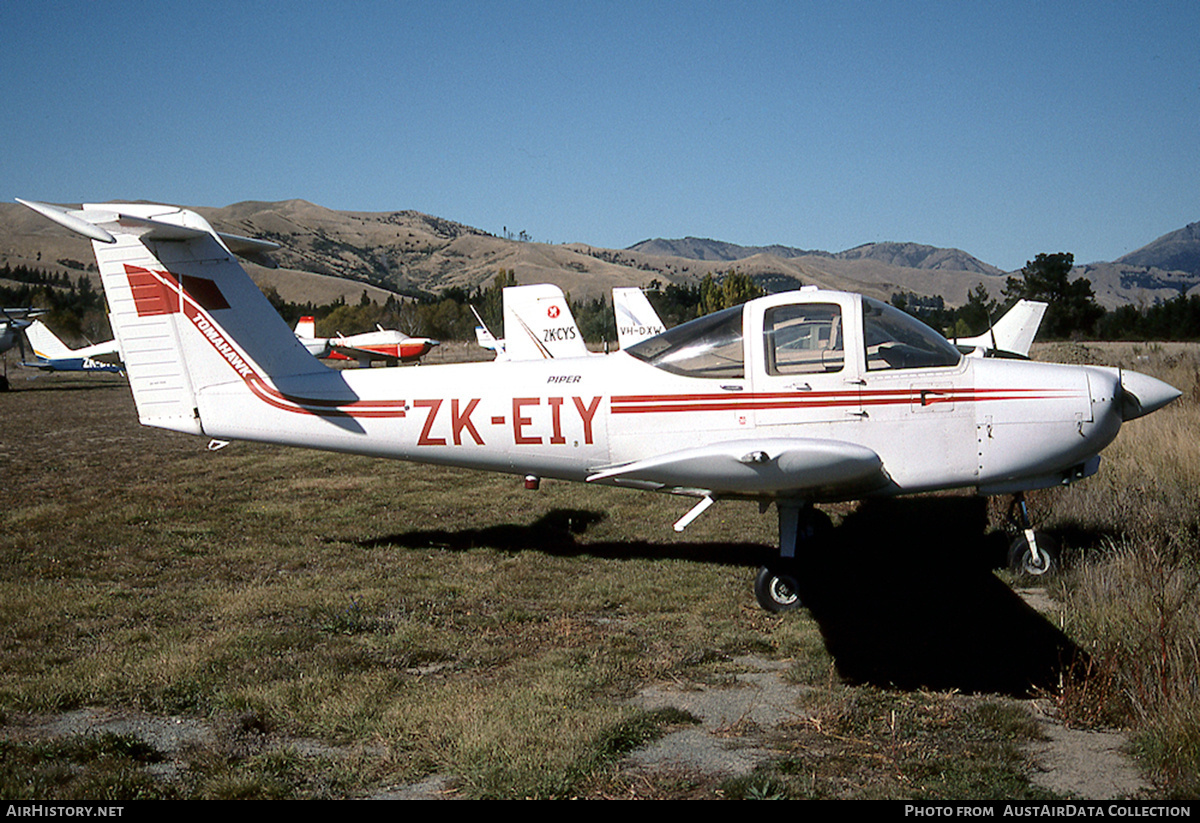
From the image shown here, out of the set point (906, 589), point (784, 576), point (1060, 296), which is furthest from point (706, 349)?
point (1060, 296)

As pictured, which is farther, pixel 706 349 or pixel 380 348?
pixel 380 348

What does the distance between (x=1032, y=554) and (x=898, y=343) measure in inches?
89.4

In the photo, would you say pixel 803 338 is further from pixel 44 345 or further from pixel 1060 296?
pixel 1060 296

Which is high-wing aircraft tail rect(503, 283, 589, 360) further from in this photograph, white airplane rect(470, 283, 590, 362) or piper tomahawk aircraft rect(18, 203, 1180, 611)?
piper tomahawk aircraft rect(18, 203, 1180, 611)

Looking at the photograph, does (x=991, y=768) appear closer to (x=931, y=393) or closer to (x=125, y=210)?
(x=931, y=393)

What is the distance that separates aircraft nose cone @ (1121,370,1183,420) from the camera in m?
5.82

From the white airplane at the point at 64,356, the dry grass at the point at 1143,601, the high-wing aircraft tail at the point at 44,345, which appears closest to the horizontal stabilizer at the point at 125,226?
the dry grass at the point at 1143,601

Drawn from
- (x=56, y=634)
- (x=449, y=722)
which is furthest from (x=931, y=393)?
(x=56, y=634)

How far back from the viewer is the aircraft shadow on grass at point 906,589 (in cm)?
489

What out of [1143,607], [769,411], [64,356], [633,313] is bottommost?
[1143,607]

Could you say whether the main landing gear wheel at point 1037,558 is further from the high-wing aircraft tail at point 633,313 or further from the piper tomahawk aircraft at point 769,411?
the high-wing aircraft tail at point 633,313

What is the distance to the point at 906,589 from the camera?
21.3ft

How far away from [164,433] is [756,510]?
1514 cm

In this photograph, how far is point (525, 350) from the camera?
16812mm
